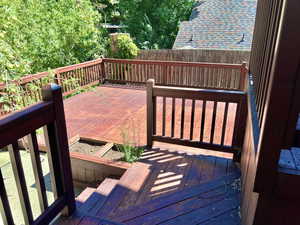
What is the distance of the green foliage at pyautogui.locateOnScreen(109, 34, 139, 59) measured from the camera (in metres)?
8.15

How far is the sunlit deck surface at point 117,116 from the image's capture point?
385cm

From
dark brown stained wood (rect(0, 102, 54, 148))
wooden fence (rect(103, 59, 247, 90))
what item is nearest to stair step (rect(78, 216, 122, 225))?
dark brown stained wood (rect(0, 102, 54, 148))

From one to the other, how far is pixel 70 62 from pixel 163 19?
1048cm

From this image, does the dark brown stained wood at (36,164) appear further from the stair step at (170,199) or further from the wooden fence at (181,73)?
the wooden fence at (181,73)

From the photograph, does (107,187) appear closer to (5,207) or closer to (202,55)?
(5,207)

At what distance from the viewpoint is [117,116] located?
476 centimetres

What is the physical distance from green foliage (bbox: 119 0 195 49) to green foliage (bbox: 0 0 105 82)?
313 inches

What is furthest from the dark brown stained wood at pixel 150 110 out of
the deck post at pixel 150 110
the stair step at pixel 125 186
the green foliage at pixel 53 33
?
the green foliage at pixel 53 33

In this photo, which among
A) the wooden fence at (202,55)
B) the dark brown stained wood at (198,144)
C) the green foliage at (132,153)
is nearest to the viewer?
the dark brown stained wood at (198,144)

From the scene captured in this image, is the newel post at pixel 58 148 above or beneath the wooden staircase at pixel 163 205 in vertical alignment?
above

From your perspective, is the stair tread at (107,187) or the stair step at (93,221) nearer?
the stair step at (93,221)

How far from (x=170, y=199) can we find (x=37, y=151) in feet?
4.39

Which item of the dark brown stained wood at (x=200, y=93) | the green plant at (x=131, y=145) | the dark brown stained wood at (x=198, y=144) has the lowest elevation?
the green plant at (x=131, y=145)

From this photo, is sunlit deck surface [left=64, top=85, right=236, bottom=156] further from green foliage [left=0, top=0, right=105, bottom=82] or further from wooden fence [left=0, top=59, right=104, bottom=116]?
green foliage [left=0, top=0, right=105, bottom=82]
